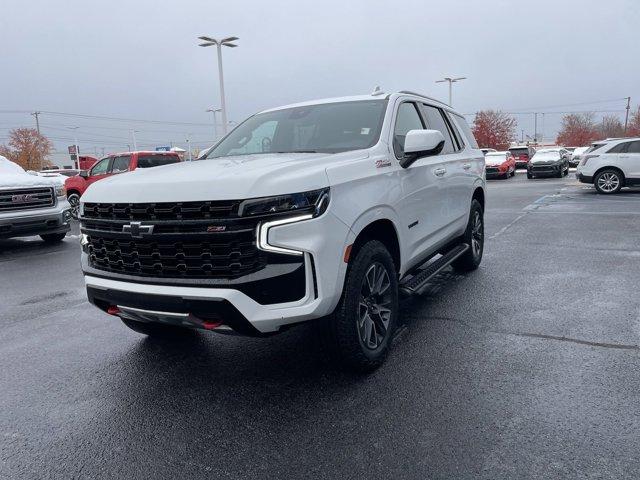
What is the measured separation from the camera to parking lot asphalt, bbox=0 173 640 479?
2.62 m

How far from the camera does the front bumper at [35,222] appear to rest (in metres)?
9.25

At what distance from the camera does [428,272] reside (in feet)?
15.4

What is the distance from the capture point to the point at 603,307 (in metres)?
4.86

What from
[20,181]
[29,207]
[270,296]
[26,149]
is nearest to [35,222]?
[29,207]

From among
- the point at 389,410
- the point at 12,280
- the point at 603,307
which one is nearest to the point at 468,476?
the point at 389,410

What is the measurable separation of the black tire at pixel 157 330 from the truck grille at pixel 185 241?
38.5 inches

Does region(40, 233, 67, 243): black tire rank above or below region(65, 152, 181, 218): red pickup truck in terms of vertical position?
below

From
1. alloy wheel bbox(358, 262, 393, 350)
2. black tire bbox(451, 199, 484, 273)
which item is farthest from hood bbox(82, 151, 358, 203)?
black tire bbox(451, 199, 484, 273)

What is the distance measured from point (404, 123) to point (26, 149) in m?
65.7

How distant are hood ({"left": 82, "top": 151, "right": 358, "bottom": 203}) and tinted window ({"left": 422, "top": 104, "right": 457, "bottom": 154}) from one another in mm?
2016

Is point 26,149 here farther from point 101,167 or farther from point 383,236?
point 383,236

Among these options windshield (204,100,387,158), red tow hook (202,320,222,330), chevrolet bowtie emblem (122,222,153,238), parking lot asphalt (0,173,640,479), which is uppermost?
windshield (204,100,387,158)

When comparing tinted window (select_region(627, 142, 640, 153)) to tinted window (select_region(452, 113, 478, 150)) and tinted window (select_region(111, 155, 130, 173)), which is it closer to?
tinted window (select_region(452, 113, 478, 150))

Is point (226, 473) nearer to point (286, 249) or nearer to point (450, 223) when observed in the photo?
point (286, 249)
